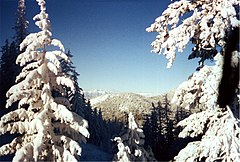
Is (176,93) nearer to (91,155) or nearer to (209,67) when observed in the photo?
(209,67)

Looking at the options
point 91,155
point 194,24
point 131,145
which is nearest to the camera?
point 194,24

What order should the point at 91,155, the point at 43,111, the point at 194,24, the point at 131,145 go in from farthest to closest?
the point at 91,155
the point at 131,145
the point at 43,111
the point at 194,24

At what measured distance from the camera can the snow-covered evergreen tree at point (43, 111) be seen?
1089 centimetres

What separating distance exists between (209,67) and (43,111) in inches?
255

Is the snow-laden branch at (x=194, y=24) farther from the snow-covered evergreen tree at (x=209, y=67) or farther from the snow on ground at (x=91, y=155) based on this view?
the snow on ground at (x=91, y=155)

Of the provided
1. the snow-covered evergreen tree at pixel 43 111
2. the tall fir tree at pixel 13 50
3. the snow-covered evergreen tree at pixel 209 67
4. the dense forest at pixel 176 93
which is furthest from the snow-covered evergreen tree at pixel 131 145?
the tall fir tree at pixel 13 50

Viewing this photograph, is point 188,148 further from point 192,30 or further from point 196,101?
point 192,30

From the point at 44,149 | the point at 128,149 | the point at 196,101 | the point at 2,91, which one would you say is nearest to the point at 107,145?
the point at 2,91

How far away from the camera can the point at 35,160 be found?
414 inches

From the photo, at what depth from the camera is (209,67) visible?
7.32 metres

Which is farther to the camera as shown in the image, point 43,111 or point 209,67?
point 43,111

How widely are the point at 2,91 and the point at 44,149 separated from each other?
3811cm

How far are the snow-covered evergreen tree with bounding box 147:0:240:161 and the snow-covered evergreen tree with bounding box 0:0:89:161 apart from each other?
4.75 metres

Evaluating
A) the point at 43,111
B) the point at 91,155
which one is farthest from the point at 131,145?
the point at 91,155
